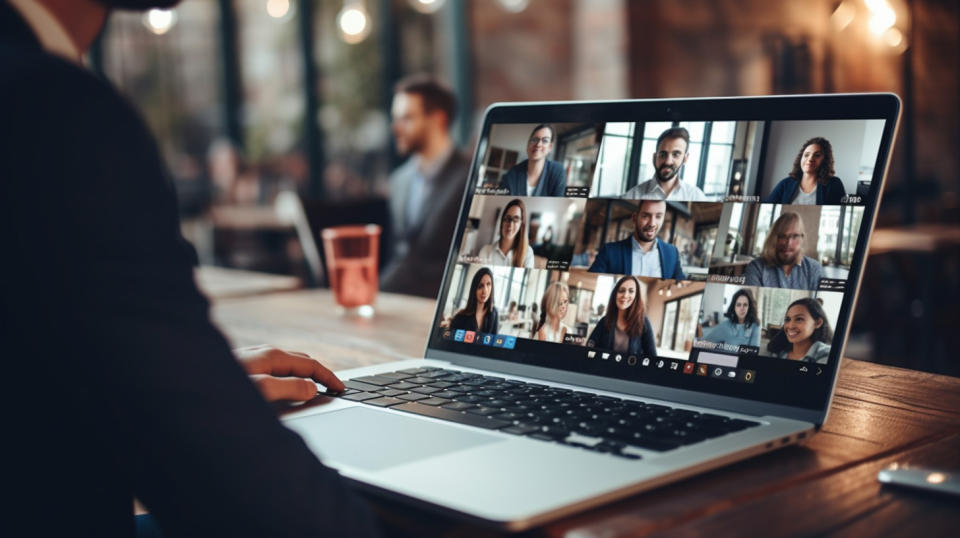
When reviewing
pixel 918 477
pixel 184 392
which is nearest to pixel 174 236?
pixel 184 392

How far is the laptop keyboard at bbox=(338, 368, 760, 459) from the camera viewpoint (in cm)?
74

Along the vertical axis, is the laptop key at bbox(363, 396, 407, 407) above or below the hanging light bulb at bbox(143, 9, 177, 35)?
below

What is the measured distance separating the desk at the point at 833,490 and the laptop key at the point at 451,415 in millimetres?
161

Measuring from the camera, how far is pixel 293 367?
0.93 m

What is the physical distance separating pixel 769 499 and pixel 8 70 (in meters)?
0.55

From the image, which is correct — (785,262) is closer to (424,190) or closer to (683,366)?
(683,366)

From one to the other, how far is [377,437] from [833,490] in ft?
1.18

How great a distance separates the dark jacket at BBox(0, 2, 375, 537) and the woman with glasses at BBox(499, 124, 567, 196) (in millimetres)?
554

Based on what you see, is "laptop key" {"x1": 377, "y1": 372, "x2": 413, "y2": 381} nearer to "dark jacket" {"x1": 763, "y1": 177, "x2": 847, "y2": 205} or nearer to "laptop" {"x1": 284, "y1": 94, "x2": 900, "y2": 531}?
"laptop" {"x1": 284, "y1": 94, "x2": 900, "y2": 531}

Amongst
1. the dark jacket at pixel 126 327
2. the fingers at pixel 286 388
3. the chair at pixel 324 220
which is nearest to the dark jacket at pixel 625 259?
the fingers at pixel 286 388

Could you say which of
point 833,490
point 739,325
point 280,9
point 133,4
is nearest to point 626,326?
point 739,325

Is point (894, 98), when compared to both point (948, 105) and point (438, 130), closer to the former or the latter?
point (438, 130)

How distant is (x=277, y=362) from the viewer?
0.93m

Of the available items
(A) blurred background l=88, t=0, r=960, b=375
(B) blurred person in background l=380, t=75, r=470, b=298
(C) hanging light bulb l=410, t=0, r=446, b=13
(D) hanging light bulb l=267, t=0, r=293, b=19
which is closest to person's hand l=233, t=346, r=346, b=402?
(B) blurred person in background l=380, t=75, r=470, b=298
